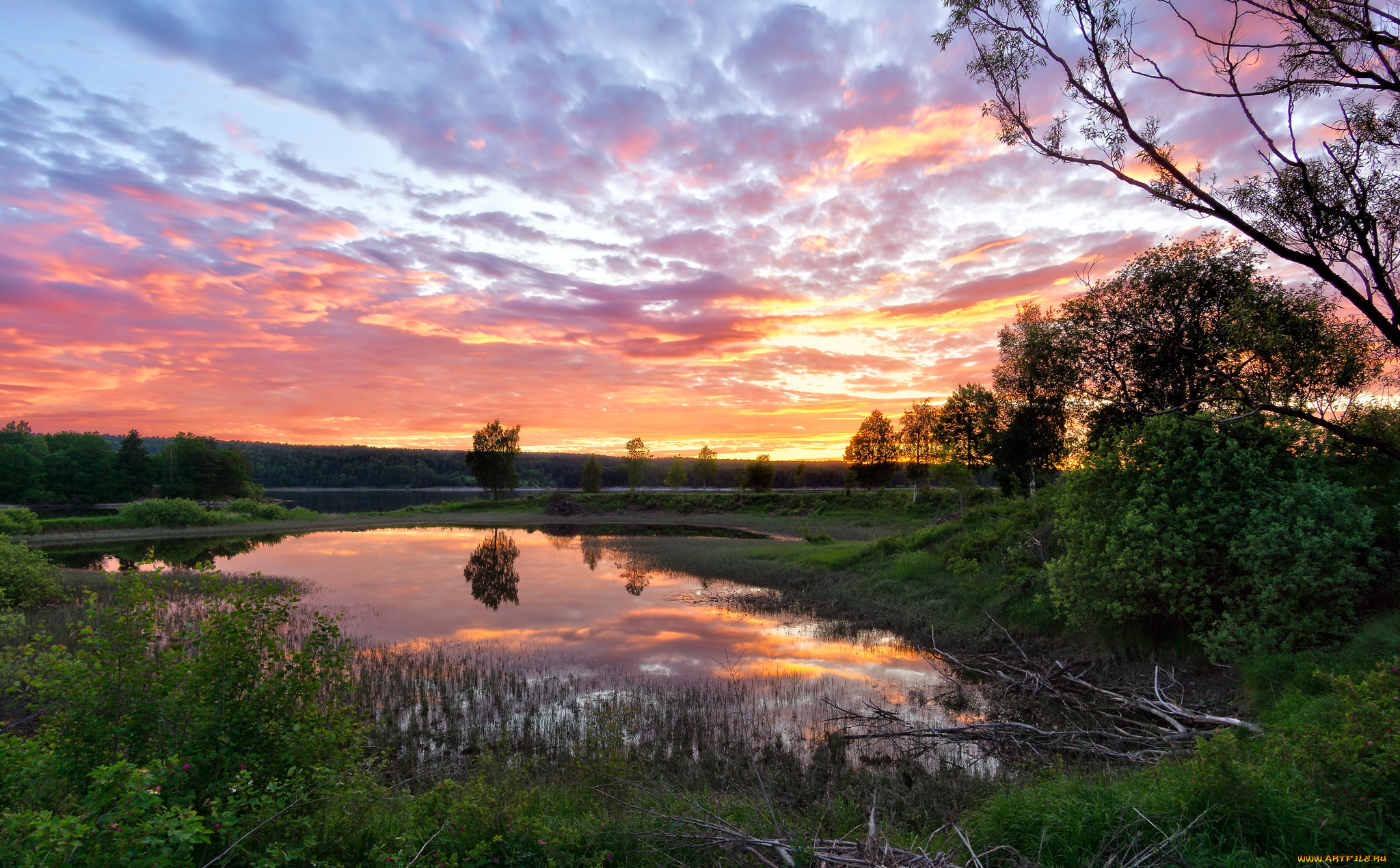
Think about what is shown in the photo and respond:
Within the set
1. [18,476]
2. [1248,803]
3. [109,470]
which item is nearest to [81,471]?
[109,470]

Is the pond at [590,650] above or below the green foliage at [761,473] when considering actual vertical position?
below

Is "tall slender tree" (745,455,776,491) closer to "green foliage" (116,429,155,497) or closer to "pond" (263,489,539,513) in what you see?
"pond" (263,489,539,513)

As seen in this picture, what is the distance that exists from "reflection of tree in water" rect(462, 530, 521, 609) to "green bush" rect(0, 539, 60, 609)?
45.8 ft

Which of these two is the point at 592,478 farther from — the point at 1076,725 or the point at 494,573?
the point at 1076,725

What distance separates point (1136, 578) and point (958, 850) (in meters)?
9.93

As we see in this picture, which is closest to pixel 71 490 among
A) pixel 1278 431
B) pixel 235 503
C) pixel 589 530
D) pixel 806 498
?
pixel 235 503

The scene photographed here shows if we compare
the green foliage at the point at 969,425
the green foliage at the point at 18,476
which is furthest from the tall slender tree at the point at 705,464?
the green foliage at the point at 18,476

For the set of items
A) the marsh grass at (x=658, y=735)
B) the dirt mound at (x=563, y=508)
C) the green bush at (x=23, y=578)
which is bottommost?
the dirt mound at (x=563, y=508)

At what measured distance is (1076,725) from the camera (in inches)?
405

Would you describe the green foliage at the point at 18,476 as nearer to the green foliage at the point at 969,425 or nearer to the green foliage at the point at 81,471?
the green foliage at the point at 81,471

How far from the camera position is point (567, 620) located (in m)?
20.4

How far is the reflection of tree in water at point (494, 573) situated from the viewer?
24.6 m

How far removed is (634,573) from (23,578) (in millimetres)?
22282

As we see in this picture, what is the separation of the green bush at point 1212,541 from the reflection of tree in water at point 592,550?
2467 centimetres
